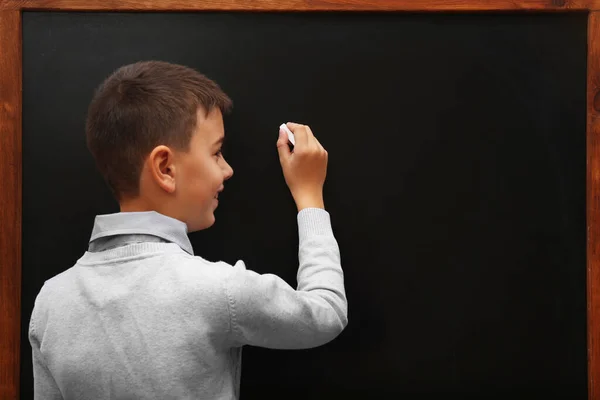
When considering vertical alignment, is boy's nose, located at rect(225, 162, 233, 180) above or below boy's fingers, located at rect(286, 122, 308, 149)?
below

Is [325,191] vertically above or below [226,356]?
above

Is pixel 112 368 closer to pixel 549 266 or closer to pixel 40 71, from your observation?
pixel 40 71

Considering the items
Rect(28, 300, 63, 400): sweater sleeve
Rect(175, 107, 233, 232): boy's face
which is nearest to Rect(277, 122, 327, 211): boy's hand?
Rect(175, 107, 233, 232): boy's face

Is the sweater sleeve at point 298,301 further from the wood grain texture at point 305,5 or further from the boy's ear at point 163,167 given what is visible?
the wood grain texture at point 305,5

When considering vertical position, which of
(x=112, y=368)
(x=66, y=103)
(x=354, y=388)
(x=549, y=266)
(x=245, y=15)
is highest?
(x=245, y=15)

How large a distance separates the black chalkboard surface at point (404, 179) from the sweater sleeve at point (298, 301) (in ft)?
0.37

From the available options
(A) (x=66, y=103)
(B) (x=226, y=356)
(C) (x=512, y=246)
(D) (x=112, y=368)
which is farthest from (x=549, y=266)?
(A) (x=66, y=103)

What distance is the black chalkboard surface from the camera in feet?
3.42

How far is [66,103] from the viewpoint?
104 centimetres

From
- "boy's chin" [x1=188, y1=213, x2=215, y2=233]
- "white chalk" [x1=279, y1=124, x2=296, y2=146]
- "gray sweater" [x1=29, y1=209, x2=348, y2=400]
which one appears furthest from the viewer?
"white chalk" [x1=279, y1=124, x2=296, y2=146]

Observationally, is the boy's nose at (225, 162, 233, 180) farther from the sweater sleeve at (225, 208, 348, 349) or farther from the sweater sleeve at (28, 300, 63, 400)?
the sweater sleeve at (28, 300, 63, 400)

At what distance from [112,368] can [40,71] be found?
0.53 m

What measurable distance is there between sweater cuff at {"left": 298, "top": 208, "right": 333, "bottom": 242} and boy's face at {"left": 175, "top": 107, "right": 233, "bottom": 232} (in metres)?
0.15

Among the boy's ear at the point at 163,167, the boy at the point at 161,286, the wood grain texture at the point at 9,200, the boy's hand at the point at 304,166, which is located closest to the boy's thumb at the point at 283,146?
the boy's hand at the point at 304,166
